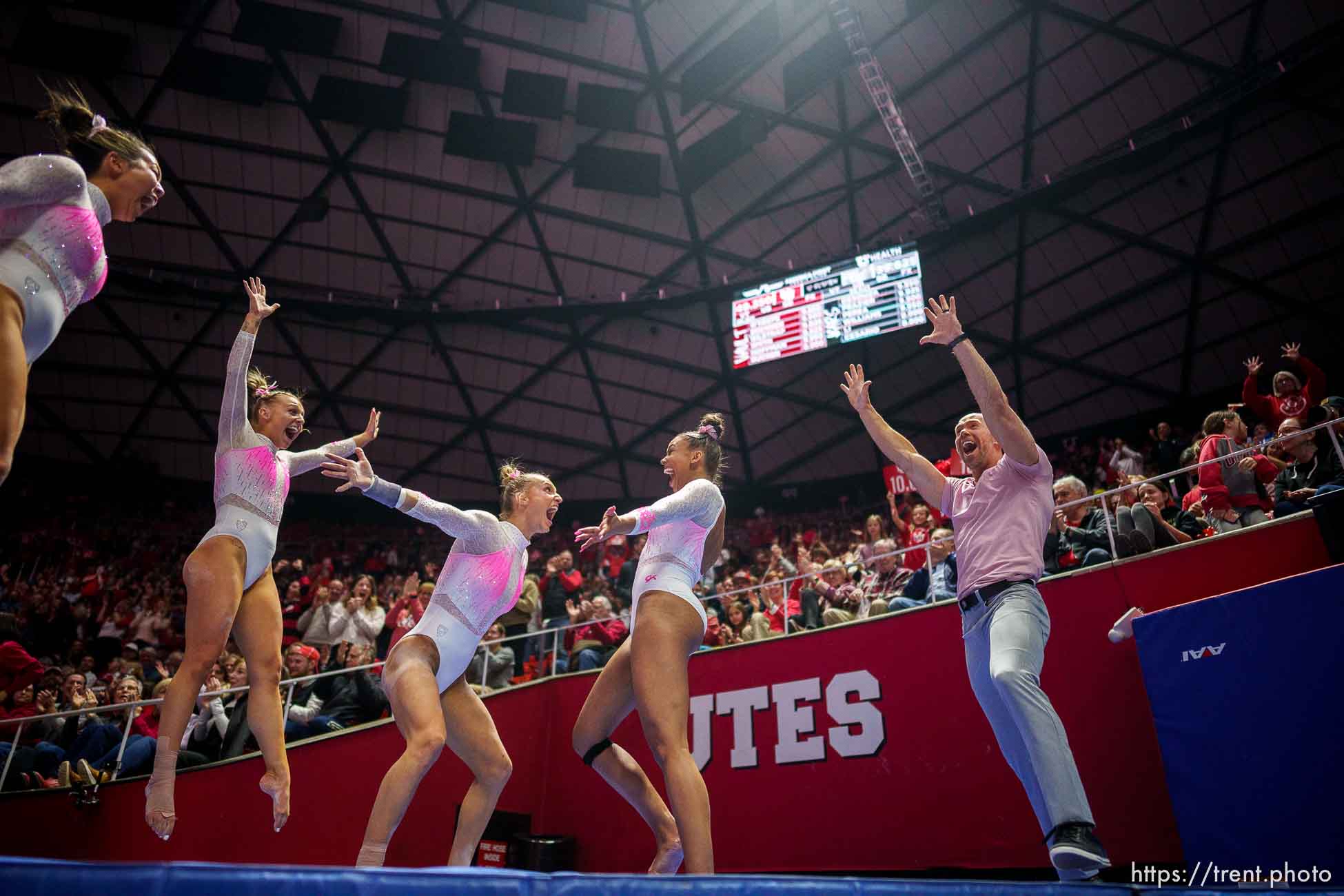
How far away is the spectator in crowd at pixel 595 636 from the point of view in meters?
7.73

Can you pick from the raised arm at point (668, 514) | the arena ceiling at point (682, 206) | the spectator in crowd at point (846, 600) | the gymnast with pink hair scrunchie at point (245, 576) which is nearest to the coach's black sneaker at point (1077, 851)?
the raised arm at point (668, 514)

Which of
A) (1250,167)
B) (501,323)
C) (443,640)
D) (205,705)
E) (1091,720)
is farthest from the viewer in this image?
(501,323)

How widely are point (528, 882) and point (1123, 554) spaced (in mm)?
5027

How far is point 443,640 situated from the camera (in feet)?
12.1

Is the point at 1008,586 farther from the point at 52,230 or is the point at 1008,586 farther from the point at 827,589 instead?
the point at 827,589

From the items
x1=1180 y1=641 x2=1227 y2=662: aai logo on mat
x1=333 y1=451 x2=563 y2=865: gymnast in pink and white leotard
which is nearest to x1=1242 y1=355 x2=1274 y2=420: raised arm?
x1=1180 y1=641 x2=1227 y2=662: aai logo on mat

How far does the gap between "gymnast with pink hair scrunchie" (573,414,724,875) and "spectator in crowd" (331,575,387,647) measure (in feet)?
18.8

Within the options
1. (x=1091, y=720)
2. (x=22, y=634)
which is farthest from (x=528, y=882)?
(x=22, y=634)

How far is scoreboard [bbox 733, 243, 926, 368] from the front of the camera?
12.9 meters

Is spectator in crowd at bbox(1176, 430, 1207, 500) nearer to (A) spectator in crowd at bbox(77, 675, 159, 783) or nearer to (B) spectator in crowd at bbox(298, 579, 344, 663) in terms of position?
(B) spectator in crowd at bbox(298, 579, 344, 663)

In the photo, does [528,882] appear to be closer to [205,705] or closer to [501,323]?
[205,705]

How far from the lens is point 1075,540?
5980mm

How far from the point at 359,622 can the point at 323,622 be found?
467mm

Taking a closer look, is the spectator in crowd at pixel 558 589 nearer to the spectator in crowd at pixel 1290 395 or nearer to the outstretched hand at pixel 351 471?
the outstretched hand at pixel 351 471
